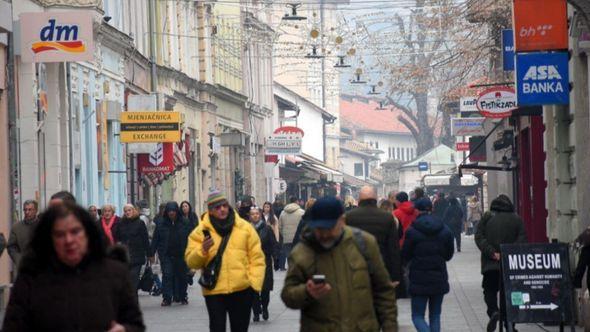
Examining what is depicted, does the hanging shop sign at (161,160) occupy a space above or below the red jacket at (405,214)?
above

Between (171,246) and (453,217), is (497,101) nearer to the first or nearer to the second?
(171,246)

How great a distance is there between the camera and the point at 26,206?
1975 centimetres

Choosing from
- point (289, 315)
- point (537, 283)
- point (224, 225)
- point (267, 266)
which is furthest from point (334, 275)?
point (289, 315)

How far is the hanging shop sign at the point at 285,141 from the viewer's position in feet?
216

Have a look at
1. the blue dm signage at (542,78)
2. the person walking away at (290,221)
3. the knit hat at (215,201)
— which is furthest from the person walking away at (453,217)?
the knit hat at (215,201)

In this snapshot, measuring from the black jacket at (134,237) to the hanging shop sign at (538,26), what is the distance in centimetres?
657

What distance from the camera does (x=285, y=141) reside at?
66000 millimetres

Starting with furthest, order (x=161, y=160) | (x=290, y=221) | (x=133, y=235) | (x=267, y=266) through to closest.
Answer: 1. (x=161, y=160)
2. (x=290, y=221)
3. (x=133, y=235)
4. (x=267, y=266)

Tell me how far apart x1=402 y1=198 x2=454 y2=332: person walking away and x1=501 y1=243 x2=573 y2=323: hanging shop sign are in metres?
0.77

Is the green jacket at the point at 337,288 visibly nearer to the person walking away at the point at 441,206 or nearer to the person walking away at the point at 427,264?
the person walking away at the point at 427,264

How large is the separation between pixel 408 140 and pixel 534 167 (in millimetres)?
156781

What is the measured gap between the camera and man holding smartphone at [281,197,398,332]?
9.81m

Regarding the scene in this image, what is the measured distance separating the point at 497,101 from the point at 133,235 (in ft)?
27.7

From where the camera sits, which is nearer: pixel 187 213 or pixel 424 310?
pixel 424 310
